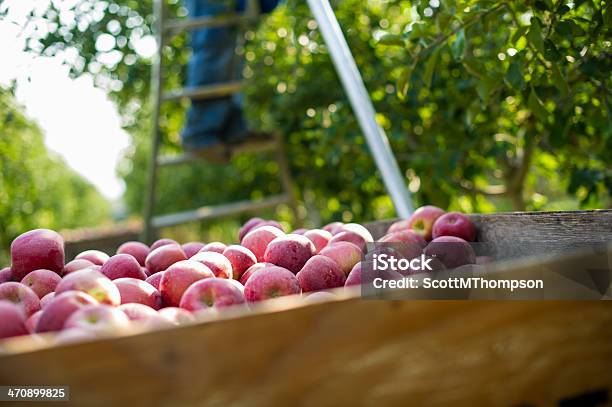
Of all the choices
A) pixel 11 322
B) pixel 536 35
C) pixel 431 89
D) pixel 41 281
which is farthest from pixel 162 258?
pixel 431 89

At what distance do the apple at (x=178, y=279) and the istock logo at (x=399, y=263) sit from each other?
1.05 feet

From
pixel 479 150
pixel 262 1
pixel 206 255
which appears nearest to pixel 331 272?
pixel 206 255

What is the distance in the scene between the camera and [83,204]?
18.3 m

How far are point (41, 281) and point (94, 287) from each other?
317mm

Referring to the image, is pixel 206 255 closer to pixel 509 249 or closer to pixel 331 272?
pixel 331 272

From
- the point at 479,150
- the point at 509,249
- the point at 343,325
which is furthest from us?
the point at 479,150

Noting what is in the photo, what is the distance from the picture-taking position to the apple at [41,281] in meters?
1.15

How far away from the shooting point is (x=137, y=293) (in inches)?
39.6

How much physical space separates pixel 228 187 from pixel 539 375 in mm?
4736

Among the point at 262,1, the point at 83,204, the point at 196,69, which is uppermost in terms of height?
the point at 262,1

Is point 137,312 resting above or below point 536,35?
below

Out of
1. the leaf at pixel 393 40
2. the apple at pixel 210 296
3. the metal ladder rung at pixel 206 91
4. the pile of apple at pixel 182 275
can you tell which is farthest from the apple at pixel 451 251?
the metal ladder rung at pixel 206 91

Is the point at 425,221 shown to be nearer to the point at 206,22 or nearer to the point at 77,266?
the point at 77,266

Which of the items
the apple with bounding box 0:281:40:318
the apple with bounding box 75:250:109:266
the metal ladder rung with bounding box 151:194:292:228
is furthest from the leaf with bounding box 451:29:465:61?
the metal ladder rung with bounding box 151:194:292:228
